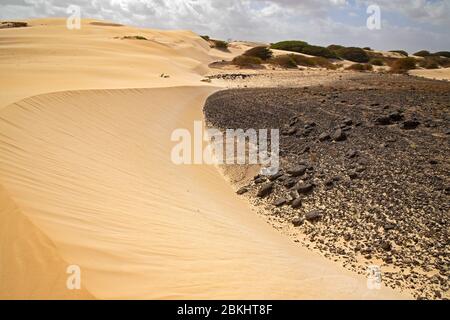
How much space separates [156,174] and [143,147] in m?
1.75

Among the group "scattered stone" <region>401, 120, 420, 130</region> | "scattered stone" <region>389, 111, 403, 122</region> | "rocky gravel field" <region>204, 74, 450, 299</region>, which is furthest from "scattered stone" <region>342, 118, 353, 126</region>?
"scattered stone" <region>401, 120, 420, 130</region>

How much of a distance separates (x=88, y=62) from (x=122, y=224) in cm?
2022

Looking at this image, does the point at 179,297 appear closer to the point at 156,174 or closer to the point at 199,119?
the point at 156,174

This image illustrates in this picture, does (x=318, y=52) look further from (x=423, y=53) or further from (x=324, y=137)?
(x=324, y=137)

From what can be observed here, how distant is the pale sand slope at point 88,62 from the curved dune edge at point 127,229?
222cm

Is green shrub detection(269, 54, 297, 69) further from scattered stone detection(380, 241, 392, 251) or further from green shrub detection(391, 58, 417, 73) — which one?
scattered stone detection(380, 241, 392, 251)

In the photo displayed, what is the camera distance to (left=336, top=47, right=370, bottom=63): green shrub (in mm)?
39931

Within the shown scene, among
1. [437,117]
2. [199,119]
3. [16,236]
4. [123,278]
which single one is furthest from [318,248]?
[199,119]

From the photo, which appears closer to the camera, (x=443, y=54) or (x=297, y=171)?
(x=297, y=171)

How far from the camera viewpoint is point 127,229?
15.4 feet

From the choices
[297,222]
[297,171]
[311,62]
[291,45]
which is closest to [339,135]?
[297,171]

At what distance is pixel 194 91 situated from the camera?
59.3ft

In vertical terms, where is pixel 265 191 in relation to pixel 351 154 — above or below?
below

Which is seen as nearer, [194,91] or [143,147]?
[143,147]
